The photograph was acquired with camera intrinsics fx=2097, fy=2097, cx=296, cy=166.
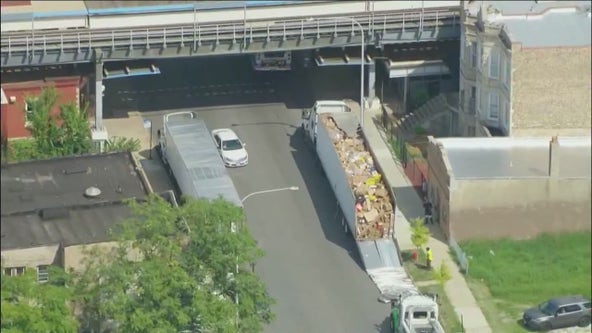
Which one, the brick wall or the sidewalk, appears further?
the brick wall

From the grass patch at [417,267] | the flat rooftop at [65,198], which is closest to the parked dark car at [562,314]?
the grass patch at [417,267]

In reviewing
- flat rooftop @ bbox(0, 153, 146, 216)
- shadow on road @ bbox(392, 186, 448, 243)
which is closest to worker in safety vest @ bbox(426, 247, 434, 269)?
shadow on road @ bbox(392, 186, 448, 243)

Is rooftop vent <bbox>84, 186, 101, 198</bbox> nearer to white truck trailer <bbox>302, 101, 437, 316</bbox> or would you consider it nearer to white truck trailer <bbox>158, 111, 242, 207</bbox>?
white truck trailer <bbox>158, 111, 242, 207</bbox>

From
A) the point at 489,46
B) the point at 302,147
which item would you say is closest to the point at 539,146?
the point at 489,46

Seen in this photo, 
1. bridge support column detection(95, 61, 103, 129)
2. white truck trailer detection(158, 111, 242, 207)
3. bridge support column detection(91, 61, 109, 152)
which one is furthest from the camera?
bridge support column detection(95, 61, 103, 129)

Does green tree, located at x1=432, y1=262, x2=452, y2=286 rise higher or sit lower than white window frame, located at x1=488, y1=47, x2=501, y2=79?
lower

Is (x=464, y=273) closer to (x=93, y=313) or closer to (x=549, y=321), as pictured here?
(x=549, y=321)

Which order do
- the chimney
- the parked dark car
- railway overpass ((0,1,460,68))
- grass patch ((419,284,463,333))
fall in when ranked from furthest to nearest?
railway overpass ((0,1,460,68)), the chimney, grass patch ((419,284,463,333)), the parked dark car
